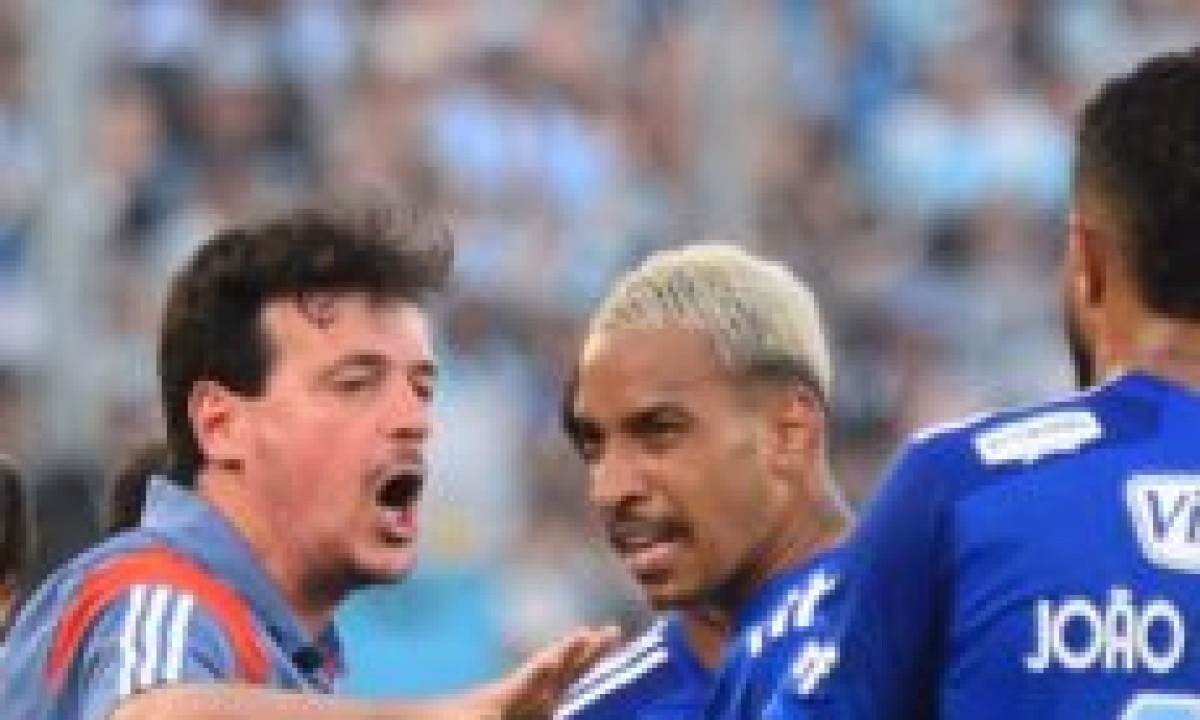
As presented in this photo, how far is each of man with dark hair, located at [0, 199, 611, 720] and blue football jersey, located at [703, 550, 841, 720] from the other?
2.16 feet

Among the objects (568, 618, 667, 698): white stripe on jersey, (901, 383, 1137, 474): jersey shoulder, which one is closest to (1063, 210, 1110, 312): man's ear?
(901, 383, 1137, 474): jersey shoulder

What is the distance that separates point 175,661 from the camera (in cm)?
484

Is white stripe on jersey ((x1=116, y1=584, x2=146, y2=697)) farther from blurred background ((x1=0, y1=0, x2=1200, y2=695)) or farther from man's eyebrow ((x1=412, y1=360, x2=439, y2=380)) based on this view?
blurred background ((x1=0, y1=0, x2=1200, y2=695))

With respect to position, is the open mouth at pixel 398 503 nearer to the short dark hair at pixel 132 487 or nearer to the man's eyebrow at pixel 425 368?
the man's eyebrow at pixel 425 368

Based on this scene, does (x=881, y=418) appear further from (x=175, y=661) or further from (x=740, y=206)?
(x=175, y=661)

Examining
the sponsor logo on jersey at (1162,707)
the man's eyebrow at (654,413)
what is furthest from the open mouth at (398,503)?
the sponsor logo on jersey at (1162,707)

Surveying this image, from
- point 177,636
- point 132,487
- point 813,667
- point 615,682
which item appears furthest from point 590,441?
point 813,667

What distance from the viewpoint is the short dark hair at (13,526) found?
6137 mm

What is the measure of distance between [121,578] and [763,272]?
1.10 m

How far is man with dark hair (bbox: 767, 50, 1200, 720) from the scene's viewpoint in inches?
153

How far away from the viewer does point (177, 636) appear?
4.90 m

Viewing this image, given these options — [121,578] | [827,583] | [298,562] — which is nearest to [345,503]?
[298,562]

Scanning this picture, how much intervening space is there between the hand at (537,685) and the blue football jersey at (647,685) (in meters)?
0.46

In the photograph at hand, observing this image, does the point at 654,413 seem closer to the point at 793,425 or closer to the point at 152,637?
the point at 793,425
